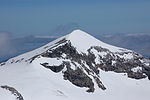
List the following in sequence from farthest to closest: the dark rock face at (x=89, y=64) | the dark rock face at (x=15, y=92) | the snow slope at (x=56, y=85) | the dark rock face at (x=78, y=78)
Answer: the dark rock face at (x=89, y=64)
the dark rock face at (x=78, y=78)
the snow slope at (x=56, y=85)
the dark rock face at (x=15, y=92)

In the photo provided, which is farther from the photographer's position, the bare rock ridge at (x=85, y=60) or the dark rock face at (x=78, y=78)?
the bare rock ridge at (x=85, y=60)

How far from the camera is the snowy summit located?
8506 centimetres

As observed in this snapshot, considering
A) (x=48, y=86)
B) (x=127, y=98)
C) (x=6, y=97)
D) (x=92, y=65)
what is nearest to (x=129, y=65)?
(x=92, y=65)

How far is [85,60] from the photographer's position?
108000mm

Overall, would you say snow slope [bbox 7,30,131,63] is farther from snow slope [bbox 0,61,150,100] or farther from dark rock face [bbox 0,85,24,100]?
dark rock face [bbox 0,85,24,100]

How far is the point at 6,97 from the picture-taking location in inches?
2805

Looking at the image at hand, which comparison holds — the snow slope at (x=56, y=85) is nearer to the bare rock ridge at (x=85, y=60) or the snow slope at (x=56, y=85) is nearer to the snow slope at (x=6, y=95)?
the bare rock ridge at (x=85, y=60)

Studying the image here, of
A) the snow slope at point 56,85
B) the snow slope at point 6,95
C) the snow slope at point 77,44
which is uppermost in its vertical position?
the snow slope at point 77,44

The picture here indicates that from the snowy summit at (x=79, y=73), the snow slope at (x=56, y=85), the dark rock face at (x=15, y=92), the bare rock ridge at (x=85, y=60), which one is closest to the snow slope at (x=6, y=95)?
the snowy summit at (x=79, y=73)

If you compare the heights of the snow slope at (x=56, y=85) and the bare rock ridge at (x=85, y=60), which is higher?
the bare rock ridge at (x=85, y=60)

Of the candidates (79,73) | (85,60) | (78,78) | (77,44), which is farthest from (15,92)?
(77,44)

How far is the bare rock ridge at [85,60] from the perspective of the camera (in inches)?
3866

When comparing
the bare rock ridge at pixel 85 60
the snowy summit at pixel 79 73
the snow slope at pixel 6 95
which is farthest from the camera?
the bare rock ridge at pixel 85 60

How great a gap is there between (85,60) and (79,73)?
9.54 m
